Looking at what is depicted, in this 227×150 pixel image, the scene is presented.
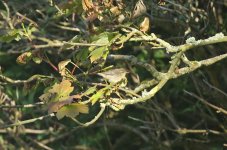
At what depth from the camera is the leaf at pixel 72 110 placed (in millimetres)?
1398

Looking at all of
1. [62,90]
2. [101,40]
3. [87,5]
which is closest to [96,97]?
[62,90]

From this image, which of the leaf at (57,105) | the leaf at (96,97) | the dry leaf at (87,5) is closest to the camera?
the leaf at (57,105)

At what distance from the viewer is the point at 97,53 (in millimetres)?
1539

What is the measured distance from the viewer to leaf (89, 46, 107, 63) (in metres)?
1.53

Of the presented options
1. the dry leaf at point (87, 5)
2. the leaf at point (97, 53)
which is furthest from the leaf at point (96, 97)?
the dry leaf at point (87, 5)

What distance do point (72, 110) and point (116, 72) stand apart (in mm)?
325

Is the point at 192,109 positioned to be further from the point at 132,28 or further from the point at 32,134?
the point at 132,28

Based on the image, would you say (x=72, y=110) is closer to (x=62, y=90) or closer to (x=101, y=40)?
(x=62, y=90)

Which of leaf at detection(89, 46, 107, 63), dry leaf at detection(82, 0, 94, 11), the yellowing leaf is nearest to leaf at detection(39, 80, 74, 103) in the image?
the yellowing leaf

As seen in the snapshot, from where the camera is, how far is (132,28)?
1747 millimetres

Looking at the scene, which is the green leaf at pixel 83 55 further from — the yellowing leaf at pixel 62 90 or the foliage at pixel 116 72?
the yellowing leaf at pixel 62 90

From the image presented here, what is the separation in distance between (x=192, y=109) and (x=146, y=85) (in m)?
1.61

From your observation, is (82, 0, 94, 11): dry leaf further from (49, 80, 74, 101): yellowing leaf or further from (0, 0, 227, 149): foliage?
(49, 80, 74, 101): yellowing leaf

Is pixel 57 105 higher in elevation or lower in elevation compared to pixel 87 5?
lower
